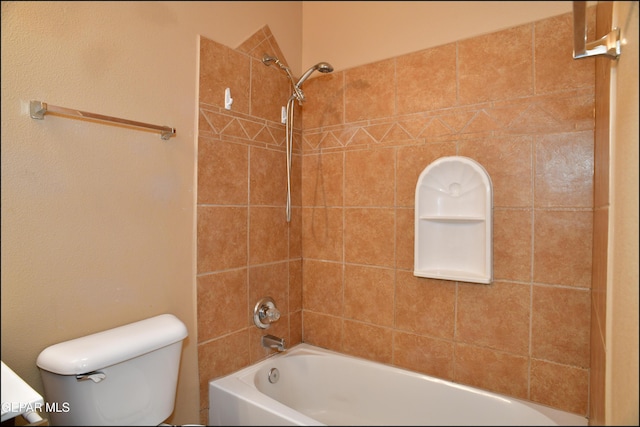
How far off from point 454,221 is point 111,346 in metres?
1.16

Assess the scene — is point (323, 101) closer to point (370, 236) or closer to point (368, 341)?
point (370, 236)

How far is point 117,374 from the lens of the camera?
894 millimetres

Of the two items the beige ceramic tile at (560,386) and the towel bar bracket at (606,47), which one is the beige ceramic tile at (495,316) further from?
the towel bar bracket at (606,47)

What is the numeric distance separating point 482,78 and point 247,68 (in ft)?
2.76

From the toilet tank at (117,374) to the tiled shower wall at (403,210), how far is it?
0.64ft

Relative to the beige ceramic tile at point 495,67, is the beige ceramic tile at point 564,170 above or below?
below

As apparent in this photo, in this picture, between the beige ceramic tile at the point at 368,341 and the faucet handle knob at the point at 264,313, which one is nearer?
the faucet handle knob at the point at 264,313

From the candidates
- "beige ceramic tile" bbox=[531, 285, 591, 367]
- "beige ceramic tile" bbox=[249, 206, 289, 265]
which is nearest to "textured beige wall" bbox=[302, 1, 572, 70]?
"beige ceramic tile" bbox=[249, 206, 289, 265]

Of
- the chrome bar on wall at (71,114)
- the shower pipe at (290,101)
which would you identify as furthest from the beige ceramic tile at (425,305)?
the chrome bar on wall at (71,114)

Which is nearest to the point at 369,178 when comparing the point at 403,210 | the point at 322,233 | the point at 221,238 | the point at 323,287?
the point at 403,210

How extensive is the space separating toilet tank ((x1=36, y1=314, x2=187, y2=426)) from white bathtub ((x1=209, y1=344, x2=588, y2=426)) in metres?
0.26

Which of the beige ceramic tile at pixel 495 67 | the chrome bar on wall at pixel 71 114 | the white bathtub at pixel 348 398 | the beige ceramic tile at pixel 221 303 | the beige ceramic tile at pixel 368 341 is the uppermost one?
the beige ceramic tile at pixel 495 67

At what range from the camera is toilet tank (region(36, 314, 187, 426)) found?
30.5 inches

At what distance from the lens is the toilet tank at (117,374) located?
0.77 meters
